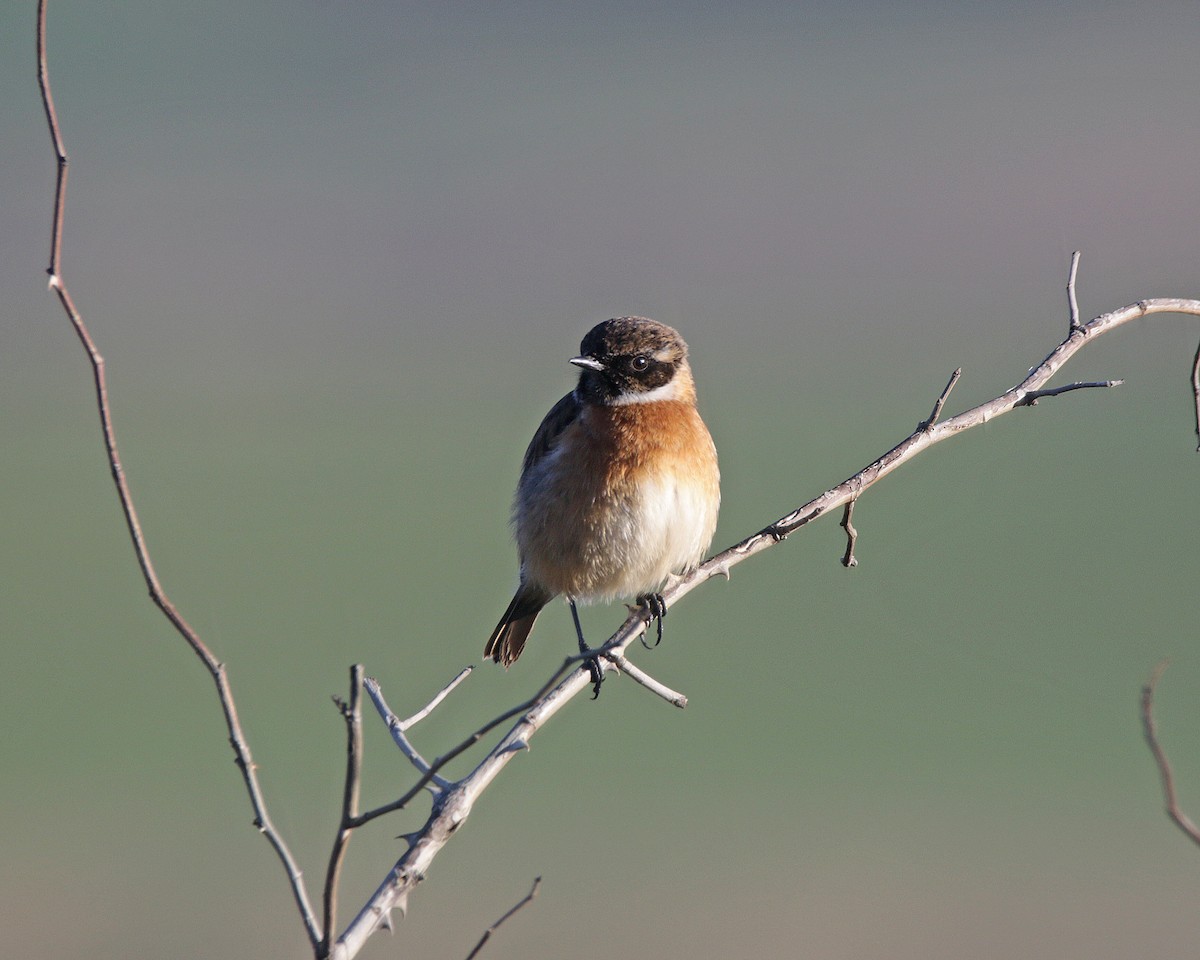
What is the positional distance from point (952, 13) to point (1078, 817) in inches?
2189

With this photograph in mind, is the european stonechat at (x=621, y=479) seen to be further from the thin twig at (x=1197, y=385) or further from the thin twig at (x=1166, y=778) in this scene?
the thin twig at (x=1166, y=778)

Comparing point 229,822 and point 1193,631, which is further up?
point 229,822

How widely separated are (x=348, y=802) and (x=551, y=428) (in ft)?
13.3

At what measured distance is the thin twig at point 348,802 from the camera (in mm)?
2668

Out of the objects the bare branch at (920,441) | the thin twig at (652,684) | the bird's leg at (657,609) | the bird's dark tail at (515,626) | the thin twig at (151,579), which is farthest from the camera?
the bird's dark tail at (515,626)

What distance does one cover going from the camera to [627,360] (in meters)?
6.50

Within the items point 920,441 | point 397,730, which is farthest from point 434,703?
point 920,441

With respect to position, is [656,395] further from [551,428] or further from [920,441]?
[920,441]

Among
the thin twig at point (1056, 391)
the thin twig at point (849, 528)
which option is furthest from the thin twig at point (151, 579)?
the thin twig at point (1056, 391)

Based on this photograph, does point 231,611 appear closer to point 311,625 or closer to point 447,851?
point 311,625

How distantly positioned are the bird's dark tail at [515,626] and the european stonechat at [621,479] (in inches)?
5.6

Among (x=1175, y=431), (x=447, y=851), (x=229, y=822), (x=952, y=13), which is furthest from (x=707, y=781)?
(x=952, y=13)

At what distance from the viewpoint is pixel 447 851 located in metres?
15.1

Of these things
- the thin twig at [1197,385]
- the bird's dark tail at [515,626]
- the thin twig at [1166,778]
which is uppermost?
the thin twig at [1166,778]
